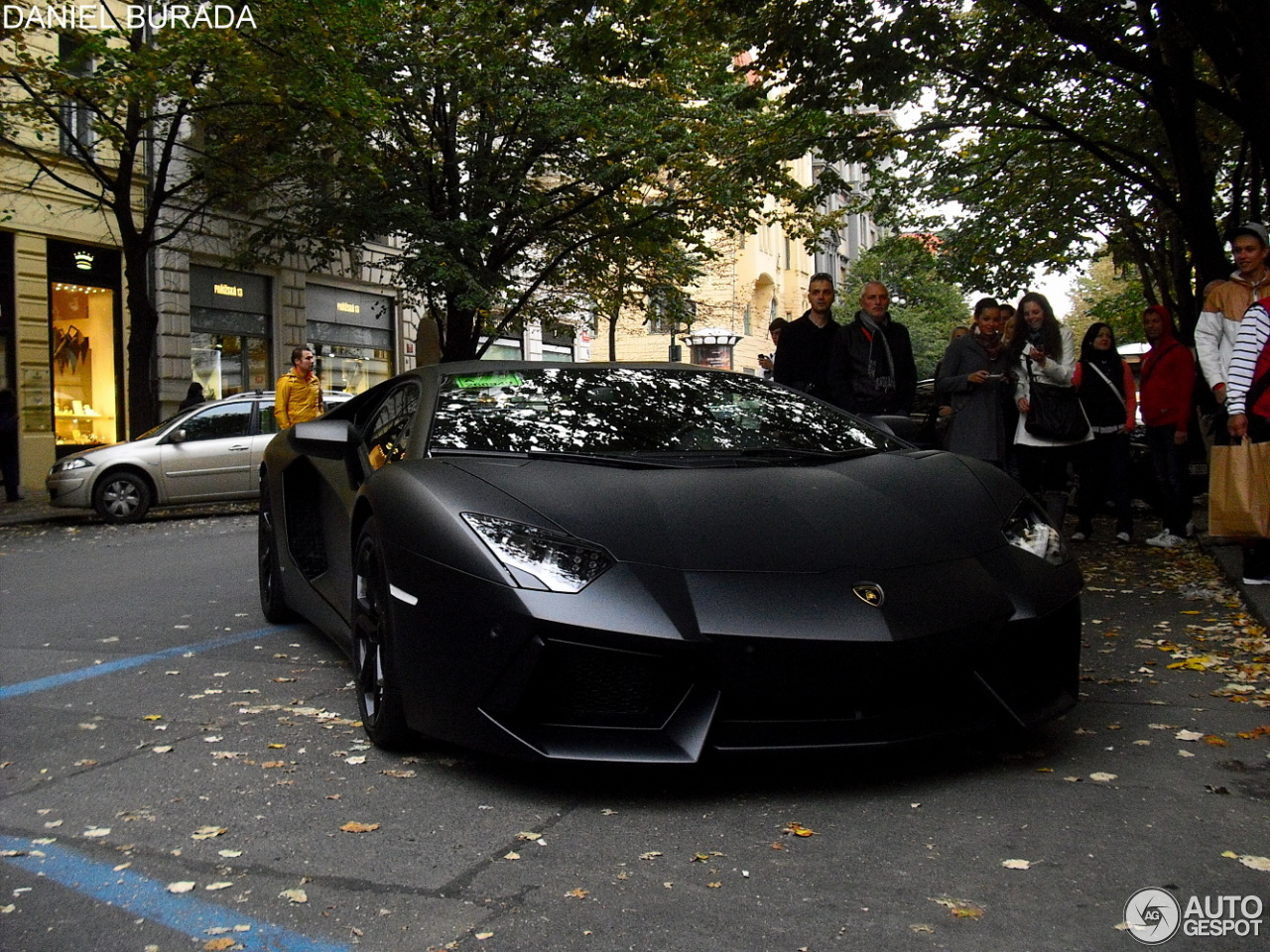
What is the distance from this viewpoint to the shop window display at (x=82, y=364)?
22.0 meters

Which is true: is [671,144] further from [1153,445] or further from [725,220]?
[1153,445]

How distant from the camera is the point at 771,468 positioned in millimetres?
4285

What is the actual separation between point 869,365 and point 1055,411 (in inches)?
65.4

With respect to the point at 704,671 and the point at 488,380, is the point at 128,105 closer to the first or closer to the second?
the point at 488,380

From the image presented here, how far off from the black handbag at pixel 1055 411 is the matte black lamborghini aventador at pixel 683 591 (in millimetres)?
4547

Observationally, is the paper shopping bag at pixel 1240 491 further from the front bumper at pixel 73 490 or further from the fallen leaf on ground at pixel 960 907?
the front bumper at pixel 73 490

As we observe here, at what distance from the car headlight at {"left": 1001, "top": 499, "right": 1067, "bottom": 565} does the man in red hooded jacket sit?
230 inches

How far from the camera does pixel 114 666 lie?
590cm

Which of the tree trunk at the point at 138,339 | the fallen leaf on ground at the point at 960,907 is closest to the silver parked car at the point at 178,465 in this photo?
the tree trunk at the point at 138,339

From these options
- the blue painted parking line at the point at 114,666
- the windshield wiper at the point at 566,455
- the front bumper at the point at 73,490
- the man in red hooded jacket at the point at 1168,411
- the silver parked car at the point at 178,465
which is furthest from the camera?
the silver parked car at the point at 178,465

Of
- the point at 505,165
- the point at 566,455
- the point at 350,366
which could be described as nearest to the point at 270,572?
the point at 566,455

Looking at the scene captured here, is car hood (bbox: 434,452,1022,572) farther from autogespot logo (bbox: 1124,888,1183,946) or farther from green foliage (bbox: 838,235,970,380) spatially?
green foliage (bbox: 838,235,970,380)

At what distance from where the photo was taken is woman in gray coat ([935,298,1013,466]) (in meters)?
8.51

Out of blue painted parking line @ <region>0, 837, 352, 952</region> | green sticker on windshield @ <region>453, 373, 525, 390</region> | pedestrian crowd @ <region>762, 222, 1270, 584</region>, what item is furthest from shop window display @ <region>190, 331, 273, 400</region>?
blue painted parking line @ <region>0, 837, 352, 952</region>
